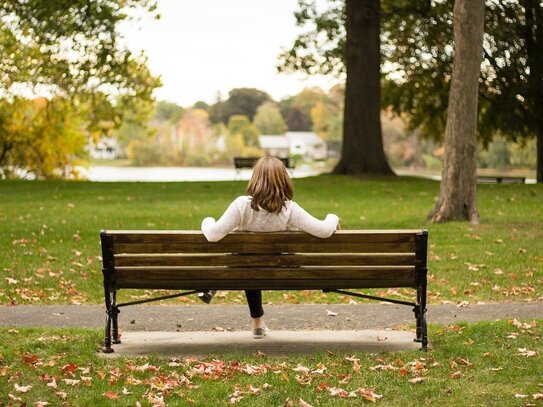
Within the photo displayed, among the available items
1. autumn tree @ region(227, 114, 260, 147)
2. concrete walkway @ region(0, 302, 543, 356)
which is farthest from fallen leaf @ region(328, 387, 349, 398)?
autumn tree @ region(227, 114, 260, 147)

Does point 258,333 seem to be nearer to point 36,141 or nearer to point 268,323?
point 268,323

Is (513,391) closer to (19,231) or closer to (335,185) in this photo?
(19,231)

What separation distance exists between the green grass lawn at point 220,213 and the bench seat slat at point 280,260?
3755mm

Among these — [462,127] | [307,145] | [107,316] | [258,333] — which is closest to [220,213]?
[462,127]

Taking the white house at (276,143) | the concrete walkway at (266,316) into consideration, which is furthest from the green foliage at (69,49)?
the white house at (276,143)

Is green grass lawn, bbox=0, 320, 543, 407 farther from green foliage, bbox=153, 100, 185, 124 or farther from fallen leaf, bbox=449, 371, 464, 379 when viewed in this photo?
green foliage, bbox=153, 100, 185, 124

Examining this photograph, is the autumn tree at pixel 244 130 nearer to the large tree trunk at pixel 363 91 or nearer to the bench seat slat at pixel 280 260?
the large tree trunk at pixel 363 91

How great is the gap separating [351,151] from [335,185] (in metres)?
4.25

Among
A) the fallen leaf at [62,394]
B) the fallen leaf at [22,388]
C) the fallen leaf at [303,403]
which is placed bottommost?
the fallen leaf at [62,394]

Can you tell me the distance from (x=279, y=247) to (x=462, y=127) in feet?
35.3

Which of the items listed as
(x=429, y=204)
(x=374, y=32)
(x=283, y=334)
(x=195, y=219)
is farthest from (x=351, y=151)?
(x=283, y=334)

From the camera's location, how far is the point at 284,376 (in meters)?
6.61

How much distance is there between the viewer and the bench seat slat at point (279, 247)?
24.4 feet

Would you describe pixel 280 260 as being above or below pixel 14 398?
above
